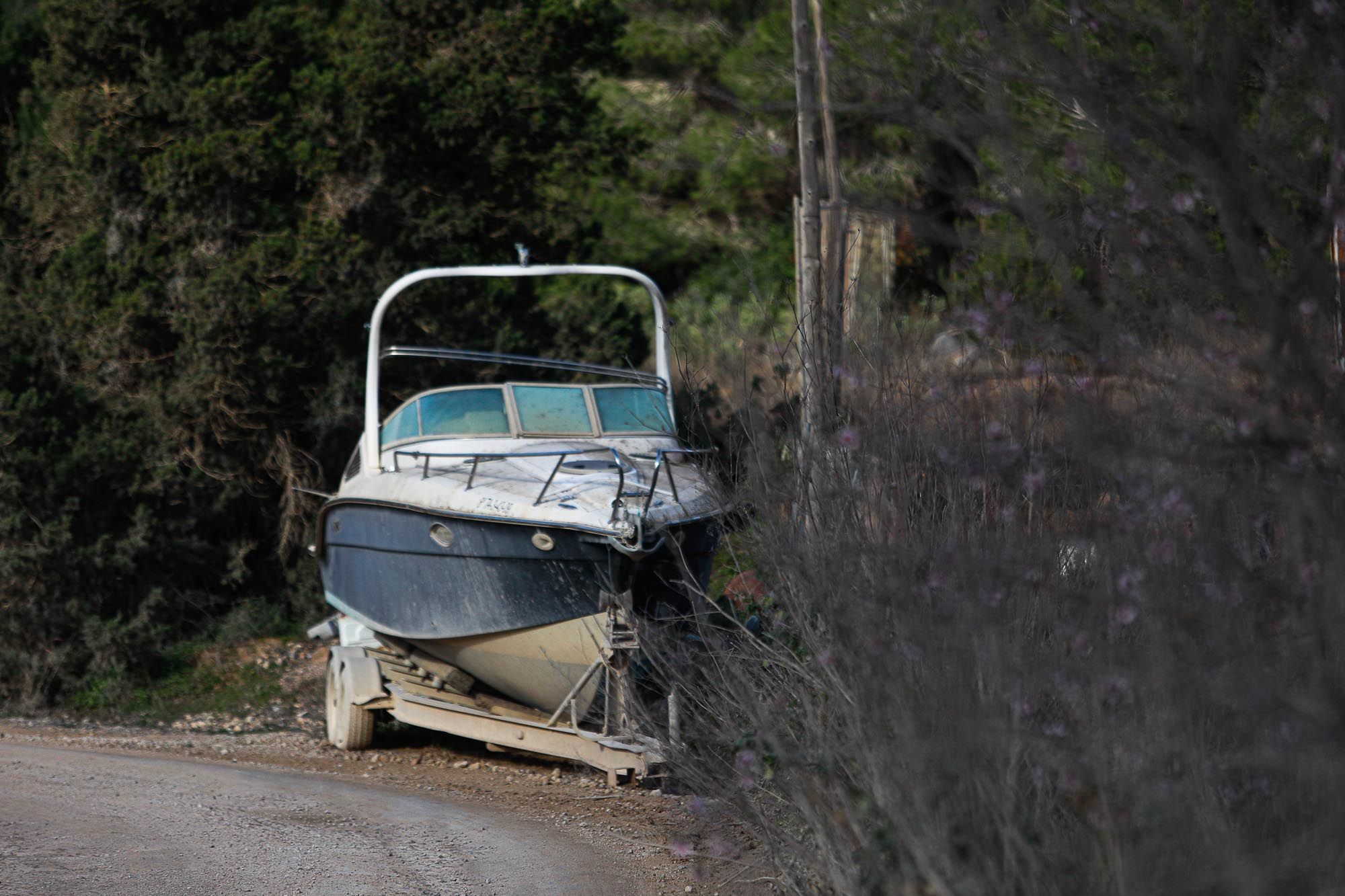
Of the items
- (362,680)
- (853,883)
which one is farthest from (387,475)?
(853,883)

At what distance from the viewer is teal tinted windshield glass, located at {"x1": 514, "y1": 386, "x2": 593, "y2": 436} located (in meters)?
10.1

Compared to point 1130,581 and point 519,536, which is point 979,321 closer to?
point 1130,581

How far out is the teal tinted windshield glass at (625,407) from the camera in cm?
1023

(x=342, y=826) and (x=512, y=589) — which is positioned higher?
(x=512, y=589)

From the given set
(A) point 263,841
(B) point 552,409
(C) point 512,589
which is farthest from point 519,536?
(A) point 263,841

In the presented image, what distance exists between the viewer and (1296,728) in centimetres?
292

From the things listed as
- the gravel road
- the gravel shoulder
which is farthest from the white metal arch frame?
the gravel road

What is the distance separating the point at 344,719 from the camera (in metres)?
9.85

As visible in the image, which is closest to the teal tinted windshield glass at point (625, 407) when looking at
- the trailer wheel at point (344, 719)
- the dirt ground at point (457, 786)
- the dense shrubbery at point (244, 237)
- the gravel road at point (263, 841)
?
the dirt ground at point (457, 786)

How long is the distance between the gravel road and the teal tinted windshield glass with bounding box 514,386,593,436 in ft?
9.26

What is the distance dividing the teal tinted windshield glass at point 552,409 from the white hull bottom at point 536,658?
171 centimetres

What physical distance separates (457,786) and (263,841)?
2.01 meters

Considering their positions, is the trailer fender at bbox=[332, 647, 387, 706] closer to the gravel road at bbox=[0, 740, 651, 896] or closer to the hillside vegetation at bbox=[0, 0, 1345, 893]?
the gravel road at bbox=[0, 740, 651, 896]

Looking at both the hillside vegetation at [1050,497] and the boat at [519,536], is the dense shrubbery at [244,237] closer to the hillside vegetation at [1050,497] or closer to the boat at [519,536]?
the hillside vegetation at [1050,497]
